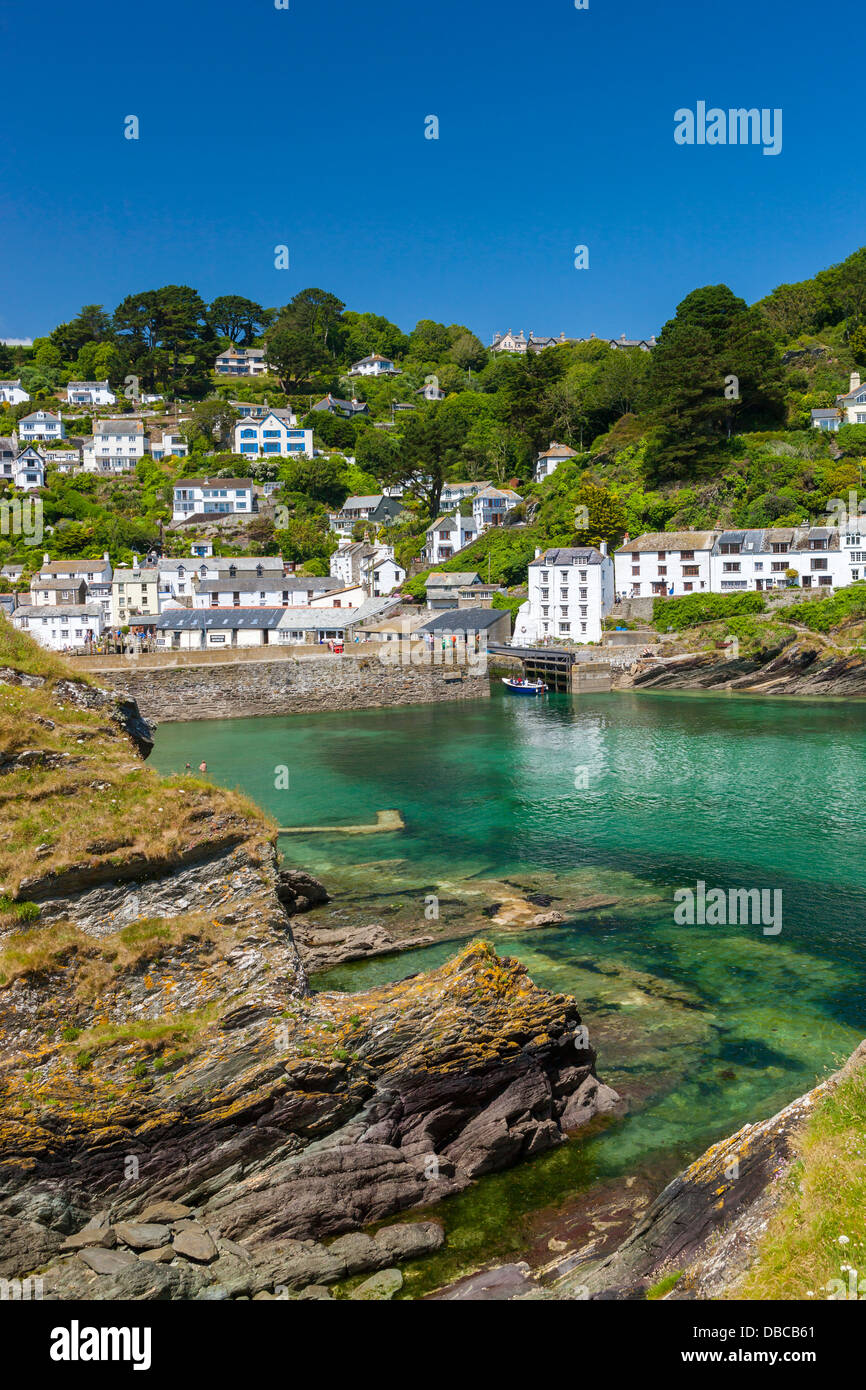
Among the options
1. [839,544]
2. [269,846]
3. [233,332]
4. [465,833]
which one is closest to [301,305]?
[233,332]

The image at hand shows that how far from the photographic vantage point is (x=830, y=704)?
60.8 metres

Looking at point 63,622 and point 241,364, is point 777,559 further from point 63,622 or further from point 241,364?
point 241,364

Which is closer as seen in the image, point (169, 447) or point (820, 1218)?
point (820, 1218)

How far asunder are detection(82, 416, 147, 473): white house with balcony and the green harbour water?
280ft

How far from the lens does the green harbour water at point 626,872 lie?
14.2m

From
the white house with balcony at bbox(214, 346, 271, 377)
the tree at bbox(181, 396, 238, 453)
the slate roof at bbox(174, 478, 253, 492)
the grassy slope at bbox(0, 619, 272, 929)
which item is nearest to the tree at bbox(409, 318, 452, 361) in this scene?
the white house with balcony at bbox(214, 346, 271, 377)

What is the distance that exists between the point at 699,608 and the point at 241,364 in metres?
127

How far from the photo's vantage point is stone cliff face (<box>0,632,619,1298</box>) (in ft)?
37.6

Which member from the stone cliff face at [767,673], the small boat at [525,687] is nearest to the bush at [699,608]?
the stone cliff face at [767,673]

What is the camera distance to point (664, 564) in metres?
81.9

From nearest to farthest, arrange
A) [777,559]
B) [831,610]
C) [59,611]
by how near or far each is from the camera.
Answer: [831,610], [777,559], [59,611]

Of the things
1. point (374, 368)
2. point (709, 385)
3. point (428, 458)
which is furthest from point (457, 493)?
point (374, 368)

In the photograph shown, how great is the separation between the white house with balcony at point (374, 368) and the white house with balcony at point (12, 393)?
6302cm

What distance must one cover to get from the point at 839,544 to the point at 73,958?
249 feet
